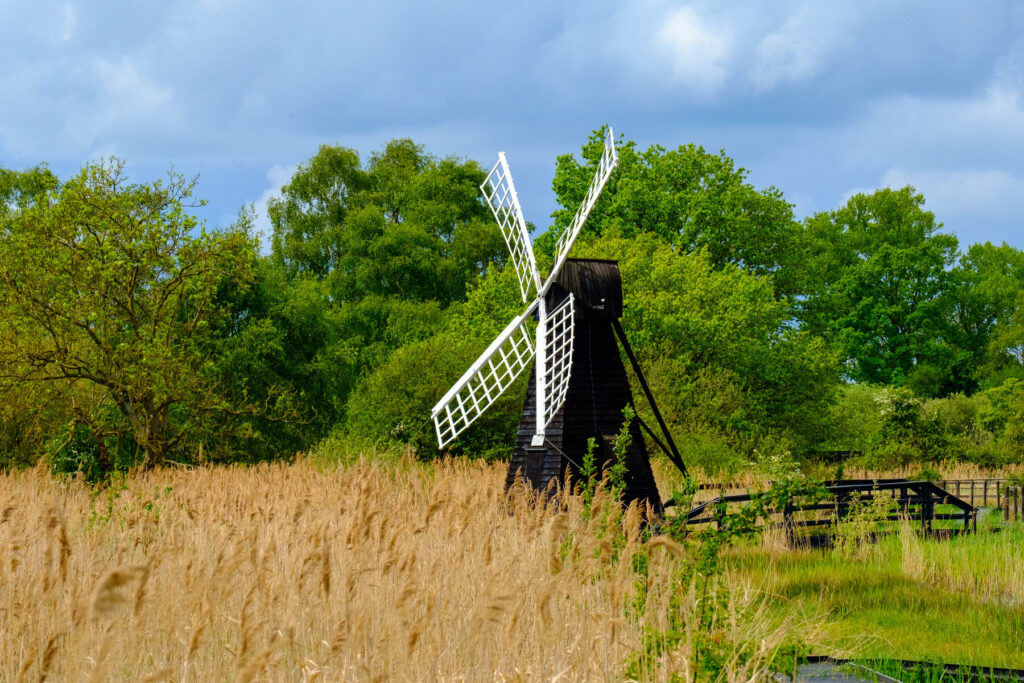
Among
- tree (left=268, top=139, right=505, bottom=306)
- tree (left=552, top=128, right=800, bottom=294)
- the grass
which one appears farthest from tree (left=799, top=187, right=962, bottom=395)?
the grass

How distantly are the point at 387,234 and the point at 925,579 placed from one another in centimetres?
2892

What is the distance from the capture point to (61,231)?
18594mm

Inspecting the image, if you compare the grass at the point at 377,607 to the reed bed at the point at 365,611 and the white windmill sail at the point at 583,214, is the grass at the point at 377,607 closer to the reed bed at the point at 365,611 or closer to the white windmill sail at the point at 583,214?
the reed bed at the point at 365,611

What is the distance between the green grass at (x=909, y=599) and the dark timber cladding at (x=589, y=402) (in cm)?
225

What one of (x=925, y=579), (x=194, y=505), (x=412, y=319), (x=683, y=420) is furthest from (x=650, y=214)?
(x=194, y=505)

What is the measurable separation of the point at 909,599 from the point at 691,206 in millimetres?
24094

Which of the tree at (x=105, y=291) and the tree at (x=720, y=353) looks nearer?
the tree at (x=105, y=291)

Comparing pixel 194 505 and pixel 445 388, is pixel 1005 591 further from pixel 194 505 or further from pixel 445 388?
pixel 445 388

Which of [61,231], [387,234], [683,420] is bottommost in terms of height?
[683,420]

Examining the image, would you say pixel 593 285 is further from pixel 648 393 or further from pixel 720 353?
pixel 720 353

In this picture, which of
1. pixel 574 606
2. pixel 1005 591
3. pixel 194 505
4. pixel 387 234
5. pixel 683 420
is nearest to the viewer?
pixel 574 606

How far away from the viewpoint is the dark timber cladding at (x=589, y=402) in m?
13.4

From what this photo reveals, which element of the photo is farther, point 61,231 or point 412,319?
point 412,319

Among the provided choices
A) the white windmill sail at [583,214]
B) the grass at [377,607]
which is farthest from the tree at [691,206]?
the grass at [377,607]
